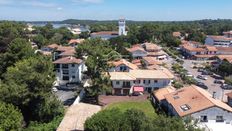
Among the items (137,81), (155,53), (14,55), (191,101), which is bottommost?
(155,53)

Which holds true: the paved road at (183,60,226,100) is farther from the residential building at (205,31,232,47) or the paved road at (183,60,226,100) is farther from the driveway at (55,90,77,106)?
the residential building at (205,31,232,47)

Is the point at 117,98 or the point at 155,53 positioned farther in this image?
the point at 155,53

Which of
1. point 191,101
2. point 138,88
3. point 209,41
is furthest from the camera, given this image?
point 209,41

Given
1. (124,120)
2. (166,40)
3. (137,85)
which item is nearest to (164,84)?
(137,85)

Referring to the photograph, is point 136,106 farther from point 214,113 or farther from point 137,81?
point 214,113

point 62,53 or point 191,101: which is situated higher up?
point 62,53

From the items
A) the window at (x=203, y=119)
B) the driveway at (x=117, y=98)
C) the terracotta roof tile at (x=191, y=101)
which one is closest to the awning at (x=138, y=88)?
the driveway at (x=117, y=98)

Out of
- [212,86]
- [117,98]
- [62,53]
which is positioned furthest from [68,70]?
[212,86]

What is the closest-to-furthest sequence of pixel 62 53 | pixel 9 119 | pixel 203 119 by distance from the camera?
pixel 9 119 < pixel 203 119 < pixel 62 53

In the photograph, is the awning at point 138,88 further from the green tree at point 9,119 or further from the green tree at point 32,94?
the green tree at point 9,119

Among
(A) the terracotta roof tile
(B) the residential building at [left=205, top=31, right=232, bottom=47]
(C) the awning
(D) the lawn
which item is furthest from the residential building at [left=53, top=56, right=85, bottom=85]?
(B) the residential building at [left=205, top=31, right=232, bottom=47]
